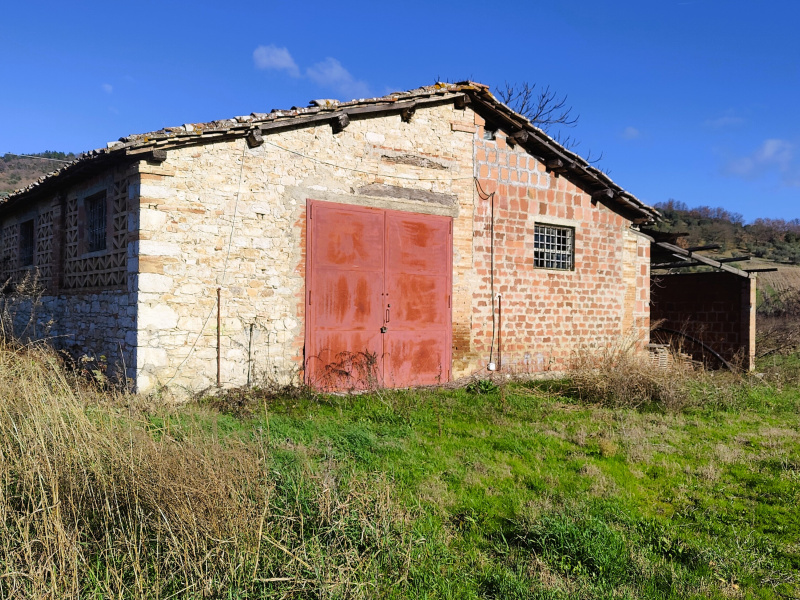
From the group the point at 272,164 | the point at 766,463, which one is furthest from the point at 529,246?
the point at 766,463

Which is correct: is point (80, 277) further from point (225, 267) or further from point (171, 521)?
point (171, 521)

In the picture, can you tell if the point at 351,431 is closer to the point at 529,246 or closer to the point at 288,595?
the point at 288,595

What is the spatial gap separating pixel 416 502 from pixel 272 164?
5.95 m

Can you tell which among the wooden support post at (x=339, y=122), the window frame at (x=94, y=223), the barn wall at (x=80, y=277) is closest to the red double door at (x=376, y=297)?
the wooden support post at (x=339, y=122)

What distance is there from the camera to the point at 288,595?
319 cm

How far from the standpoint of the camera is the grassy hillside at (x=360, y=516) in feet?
10.9

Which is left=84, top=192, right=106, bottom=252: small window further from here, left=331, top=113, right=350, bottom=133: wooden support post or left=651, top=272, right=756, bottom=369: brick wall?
left=651, top=272, right=756, bottom=369: brick wall

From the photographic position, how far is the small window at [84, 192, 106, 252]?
30.9 ft

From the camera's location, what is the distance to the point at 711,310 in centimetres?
1438

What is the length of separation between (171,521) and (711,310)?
14.2 metres

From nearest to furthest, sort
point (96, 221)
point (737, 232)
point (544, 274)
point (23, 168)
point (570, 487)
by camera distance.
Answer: point (570, 487) → point (96, 221) → point (544, 274) → point (737, 232) → point (23, 168)

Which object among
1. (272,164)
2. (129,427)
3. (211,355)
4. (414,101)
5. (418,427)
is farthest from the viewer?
(414,101)

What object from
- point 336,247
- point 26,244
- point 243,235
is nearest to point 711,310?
point 336,247

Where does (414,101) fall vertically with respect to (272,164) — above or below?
above
